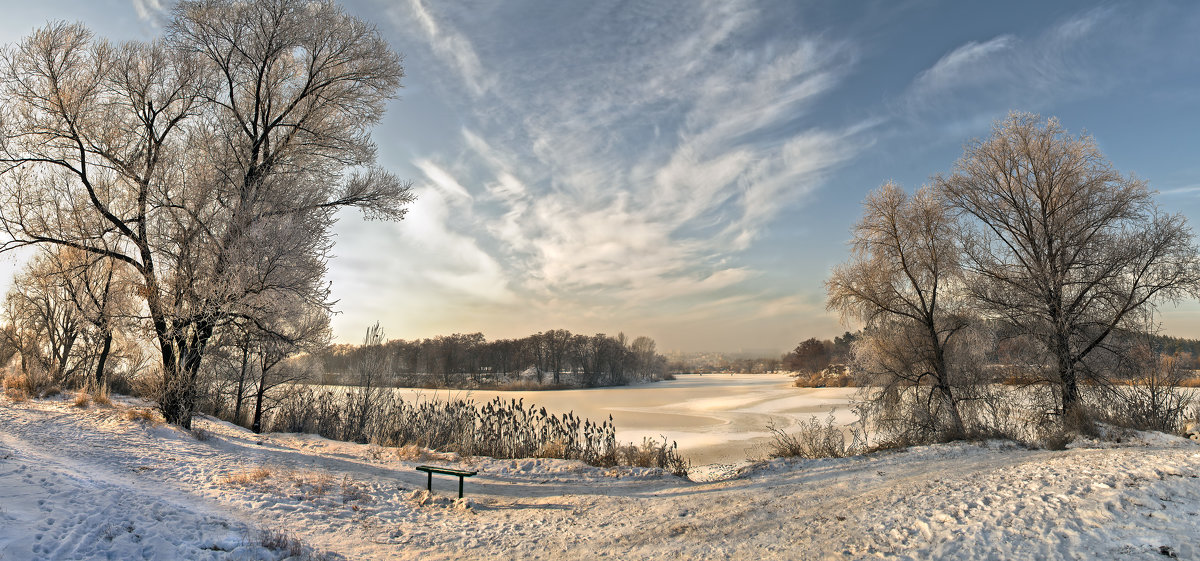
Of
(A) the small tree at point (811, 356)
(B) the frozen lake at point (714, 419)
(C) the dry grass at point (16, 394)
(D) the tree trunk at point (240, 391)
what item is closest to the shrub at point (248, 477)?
(D) the tree trunk at point (240, 391)

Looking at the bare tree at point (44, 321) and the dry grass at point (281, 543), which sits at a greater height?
the bare tree at point (44, 321)

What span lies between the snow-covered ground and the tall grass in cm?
126

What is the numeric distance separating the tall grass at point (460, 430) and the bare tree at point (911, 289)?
19.7ft

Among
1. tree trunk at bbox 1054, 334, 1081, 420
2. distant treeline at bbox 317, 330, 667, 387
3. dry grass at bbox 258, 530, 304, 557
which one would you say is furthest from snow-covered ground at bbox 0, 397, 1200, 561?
distant treeline at bbox 317, 330, 667, 387

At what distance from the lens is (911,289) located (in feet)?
40.8

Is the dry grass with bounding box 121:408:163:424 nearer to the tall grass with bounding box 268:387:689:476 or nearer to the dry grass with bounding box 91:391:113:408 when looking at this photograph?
the dry grass with bounding box 91:391:113:408

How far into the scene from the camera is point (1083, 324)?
10.5 meters

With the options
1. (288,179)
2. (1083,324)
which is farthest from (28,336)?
(1083,324)

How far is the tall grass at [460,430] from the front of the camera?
9.52 m

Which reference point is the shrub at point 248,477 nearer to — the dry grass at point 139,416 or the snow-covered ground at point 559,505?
the snow-covered ground at point 559,505

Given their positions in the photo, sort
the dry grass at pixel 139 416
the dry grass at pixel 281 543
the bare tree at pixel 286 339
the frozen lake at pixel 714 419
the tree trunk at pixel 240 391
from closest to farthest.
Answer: the dry grass at pixel 281 543, the dry grass at pixel 139 416, the bare tree at pixel 286 339, the tree trunk at pixel 240 391, the frozen lake at pixel 714 419

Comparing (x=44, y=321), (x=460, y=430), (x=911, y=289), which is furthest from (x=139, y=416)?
(x=911, y=289)

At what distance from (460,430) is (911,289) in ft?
37.2

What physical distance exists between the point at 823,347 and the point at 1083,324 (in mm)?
59026
